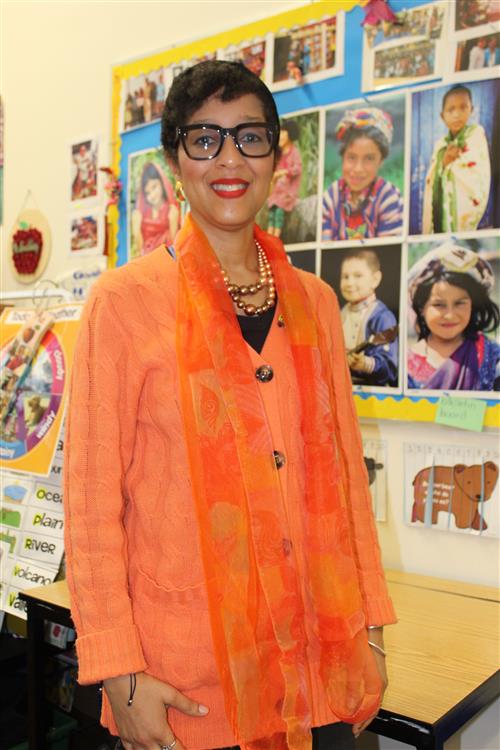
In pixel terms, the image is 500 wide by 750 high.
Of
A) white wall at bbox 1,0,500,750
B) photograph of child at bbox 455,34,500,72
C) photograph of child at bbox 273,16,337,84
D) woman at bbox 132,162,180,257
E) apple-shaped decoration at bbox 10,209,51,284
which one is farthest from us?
apple-shaped decoration at bbox 10,209,51,284

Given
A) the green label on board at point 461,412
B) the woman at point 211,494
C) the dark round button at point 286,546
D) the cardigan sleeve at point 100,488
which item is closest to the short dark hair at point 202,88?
the woman at point 211,494

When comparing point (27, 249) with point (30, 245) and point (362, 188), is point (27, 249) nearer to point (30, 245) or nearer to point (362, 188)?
point (30, 245)

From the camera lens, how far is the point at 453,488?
154 centimetres

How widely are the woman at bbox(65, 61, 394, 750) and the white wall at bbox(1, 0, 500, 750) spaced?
0.60 metres

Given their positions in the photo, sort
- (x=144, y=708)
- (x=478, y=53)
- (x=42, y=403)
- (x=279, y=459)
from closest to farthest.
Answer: (x=144, y=708), (x=279, y=459), (x=478, y=53), (x=42, y=403)

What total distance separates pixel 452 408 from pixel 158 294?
784 mm

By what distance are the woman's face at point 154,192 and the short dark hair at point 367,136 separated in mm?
551

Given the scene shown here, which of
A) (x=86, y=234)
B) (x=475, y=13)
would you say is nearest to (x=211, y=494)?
(x=475, y=13)

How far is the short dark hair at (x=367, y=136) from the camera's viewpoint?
1.62 m

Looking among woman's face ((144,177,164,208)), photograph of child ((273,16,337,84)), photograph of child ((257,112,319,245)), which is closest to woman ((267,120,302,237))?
photograph of child ((257,112,319,245))

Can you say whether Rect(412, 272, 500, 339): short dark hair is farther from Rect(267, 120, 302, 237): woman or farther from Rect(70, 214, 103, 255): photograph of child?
Rect(70, 214, 103, 255): photograph of child

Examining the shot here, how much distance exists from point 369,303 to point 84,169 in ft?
3.42

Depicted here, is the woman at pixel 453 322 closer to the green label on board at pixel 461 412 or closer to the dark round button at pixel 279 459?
the green label on board at pixel 461 412

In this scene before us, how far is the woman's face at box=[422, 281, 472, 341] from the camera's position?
4.96 ft
